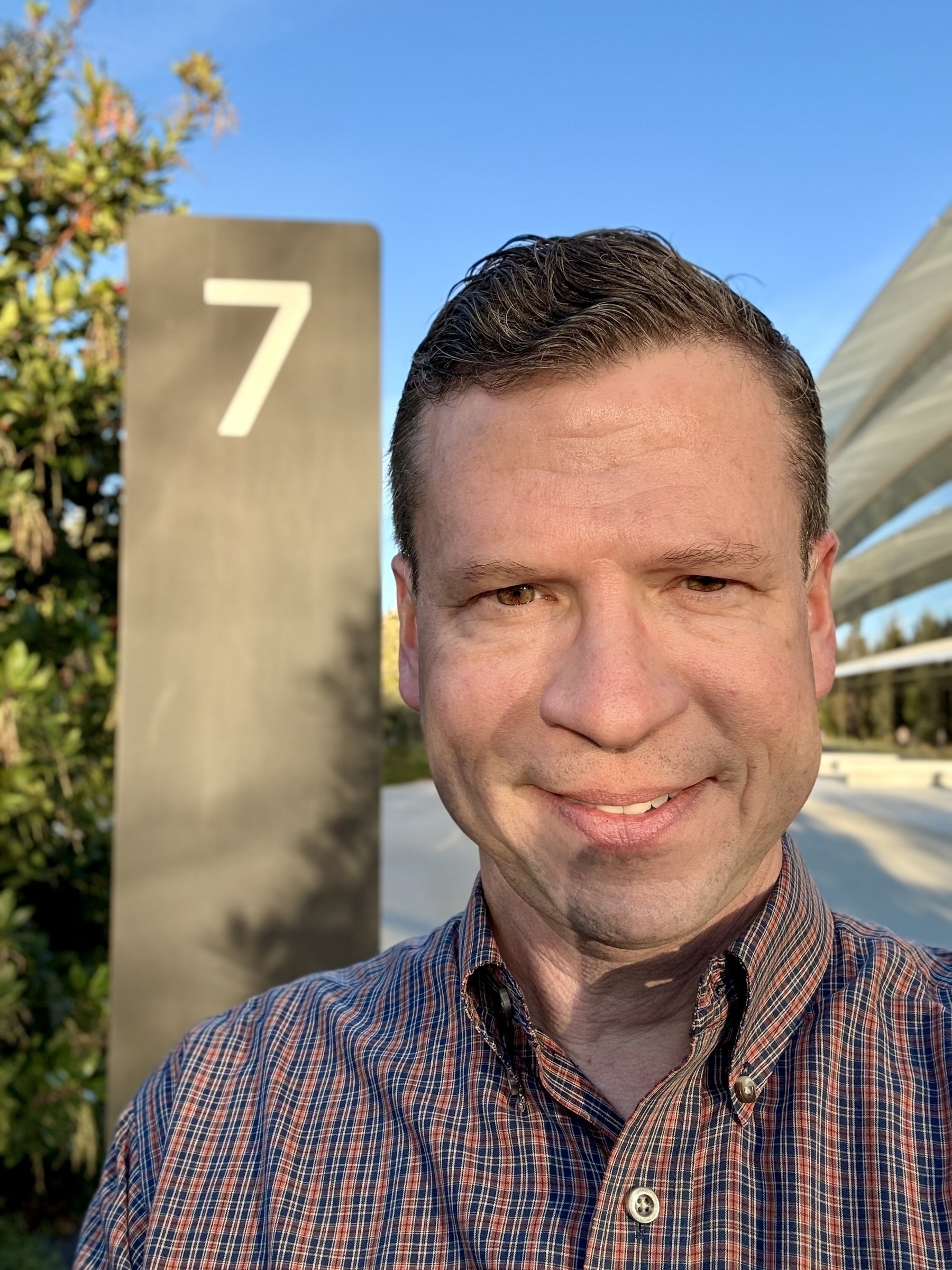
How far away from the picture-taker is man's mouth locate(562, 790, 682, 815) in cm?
96

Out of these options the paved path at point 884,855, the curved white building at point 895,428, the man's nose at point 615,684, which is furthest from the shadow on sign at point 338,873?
the man's nose at point 615,684

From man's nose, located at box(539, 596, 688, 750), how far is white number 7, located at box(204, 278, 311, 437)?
164 cm

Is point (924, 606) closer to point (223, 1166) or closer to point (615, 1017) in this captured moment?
point (615, 1017)

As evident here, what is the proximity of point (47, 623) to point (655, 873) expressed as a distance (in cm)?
255

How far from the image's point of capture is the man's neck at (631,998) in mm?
1031

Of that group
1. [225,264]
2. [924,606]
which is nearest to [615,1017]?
[924,606]

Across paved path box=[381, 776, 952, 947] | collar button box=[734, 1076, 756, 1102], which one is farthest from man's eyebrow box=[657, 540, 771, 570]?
paved path box=[381, 776, 952, 947]

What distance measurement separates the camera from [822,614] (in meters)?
1.13

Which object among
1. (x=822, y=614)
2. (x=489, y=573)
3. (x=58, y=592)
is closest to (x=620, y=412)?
(x=489, y=573)

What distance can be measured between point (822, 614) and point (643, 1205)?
0.61 metres

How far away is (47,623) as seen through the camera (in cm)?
306

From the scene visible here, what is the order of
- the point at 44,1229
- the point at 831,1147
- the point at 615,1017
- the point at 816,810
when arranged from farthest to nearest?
the point at 44,1229, the point at 816,810, the point at 615,1017, the point at 831,1147

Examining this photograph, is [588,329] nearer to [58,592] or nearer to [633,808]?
[633,808]

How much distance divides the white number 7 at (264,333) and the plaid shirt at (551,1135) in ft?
5.03
